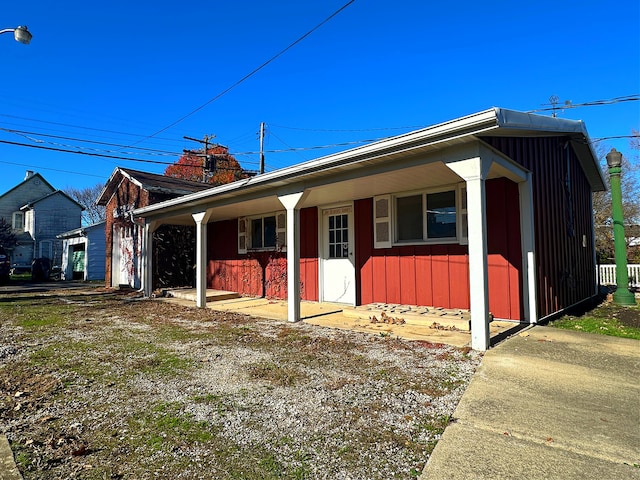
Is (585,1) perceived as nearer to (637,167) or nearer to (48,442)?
(48,442)

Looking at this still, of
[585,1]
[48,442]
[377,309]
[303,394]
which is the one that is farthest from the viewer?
[585,1]

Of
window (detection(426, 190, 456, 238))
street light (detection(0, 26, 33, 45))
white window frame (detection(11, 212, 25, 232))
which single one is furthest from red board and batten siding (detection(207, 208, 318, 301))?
white window frame (detection(11, 212, 25, 232))

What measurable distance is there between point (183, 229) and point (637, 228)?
22.3 metres

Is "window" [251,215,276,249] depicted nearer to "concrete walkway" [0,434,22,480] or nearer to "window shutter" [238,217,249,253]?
"window shutter" [238,217,249,253]

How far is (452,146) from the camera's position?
14.6 feet

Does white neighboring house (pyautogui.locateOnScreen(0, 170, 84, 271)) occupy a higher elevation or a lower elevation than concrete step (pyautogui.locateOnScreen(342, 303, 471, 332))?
higher

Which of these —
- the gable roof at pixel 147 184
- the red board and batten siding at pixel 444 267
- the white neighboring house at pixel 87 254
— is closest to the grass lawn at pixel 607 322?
the red board and batten siding at pixel 444 267

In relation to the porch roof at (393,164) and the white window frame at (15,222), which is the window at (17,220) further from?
the porch roof at (393,164)

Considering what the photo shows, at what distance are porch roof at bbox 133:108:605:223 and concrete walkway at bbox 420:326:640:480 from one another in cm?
250

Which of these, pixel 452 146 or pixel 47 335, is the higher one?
pixel 452 146

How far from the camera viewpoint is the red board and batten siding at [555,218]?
584 centimetres

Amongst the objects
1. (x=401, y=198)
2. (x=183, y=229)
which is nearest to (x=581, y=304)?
(x=401, y=198)

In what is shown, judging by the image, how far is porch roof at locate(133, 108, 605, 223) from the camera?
4.16 m

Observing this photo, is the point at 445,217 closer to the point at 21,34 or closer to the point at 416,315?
the point at 416,315
